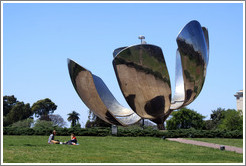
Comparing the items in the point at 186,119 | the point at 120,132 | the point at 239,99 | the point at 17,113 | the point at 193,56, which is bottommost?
the point at 120,132

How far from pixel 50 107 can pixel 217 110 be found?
27.1 metres

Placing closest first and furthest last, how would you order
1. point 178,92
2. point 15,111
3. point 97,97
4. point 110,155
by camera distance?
point 110,155, point 97,97, point 178,92, point 15,111

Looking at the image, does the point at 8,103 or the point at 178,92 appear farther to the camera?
the point at 8,103

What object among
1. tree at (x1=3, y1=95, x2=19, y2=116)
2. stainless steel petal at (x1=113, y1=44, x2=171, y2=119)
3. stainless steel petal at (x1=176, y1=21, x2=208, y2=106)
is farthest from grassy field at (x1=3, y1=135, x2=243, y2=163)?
tree at (x1=3, y1=95, x2=19, y2=116)

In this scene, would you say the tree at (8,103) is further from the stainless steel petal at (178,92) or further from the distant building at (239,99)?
the stainless steel petal at (178,92)

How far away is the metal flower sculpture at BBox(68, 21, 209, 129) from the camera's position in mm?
10078

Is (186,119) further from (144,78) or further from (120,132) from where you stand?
(144,78)

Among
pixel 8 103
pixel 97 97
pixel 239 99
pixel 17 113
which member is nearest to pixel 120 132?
pixel 97 97

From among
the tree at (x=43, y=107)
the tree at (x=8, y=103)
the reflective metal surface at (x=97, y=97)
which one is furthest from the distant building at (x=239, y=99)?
the reflective metal surface at (x=97, y=97)

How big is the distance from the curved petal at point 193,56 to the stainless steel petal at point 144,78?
2.23ft

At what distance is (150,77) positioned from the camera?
33.9 ft

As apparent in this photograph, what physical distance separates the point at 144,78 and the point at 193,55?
167cm

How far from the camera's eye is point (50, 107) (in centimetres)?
5775

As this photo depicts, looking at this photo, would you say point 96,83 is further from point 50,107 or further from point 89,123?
point 50,107
